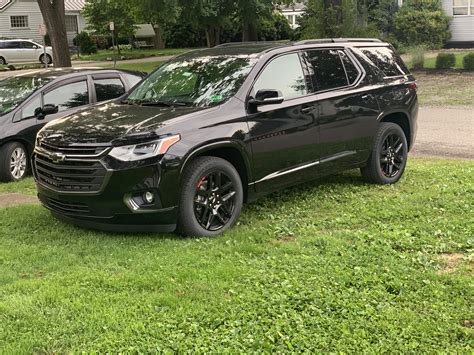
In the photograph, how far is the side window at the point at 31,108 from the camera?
28.4 ft

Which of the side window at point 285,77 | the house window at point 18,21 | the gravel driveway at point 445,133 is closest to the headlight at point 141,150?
the side window at point 285,77

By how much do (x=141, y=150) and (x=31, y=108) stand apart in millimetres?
4322

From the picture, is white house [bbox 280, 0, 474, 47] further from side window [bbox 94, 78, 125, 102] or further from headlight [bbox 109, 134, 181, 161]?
headlight [bbox 109, 134, 181, 161]

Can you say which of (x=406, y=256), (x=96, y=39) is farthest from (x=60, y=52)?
(x=96, y=39)

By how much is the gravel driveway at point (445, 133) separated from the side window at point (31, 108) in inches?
248

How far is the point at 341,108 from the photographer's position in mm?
6754

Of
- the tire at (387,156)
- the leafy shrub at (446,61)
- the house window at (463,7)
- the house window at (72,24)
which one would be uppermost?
the house window at (72,24)

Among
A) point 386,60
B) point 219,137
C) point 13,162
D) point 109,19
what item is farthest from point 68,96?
point 109,19

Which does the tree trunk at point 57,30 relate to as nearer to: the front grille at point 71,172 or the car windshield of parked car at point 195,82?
the car windshield of parked car at point 195,82

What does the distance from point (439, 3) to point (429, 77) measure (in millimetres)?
11919

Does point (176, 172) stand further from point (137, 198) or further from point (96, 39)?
point (96, 39)

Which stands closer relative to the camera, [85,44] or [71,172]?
[71,172]

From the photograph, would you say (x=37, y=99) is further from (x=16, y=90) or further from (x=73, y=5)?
(x=73, y=5)

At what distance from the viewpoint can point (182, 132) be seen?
5.27 m
